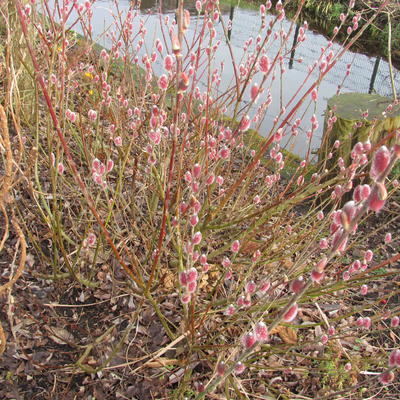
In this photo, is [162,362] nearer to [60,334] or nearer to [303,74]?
[60,334]

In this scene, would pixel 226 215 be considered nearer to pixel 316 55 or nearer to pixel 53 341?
pixel 53 341

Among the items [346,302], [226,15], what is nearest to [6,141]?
[346,302]

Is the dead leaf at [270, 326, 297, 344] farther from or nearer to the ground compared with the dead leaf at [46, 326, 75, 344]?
farther from the ground

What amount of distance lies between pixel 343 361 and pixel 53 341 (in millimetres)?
1466

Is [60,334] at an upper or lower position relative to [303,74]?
lower

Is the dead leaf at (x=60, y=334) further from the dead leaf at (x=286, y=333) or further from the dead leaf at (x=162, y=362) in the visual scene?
the dead leaf at (x=286, y=333)

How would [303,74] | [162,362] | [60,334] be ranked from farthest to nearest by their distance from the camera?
[303,74], [60,334], [162,362]

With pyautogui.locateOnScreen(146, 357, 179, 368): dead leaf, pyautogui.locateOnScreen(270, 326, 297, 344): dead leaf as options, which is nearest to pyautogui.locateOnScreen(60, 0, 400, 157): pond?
pyautogui.locateOnScreen(270, 326, 297, 344): dead leaf

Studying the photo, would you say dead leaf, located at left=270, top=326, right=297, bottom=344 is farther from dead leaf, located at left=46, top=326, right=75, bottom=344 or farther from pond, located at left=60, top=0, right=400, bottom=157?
pond, located at left=60, top=0, right=400, bottom=157

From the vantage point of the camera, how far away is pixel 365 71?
22.6ft

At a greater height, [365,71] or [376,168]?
[376,168]

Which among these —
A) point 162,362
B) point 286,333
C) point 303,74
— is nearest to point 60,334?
point 162,362

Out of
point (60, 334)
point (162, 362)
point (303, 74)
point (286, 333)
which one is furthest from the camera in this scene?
point (303, 74)

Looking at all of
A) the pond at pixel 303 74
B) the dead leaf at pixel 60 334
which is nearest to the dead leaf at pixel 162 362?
the dead leaf at pixel 60 334
